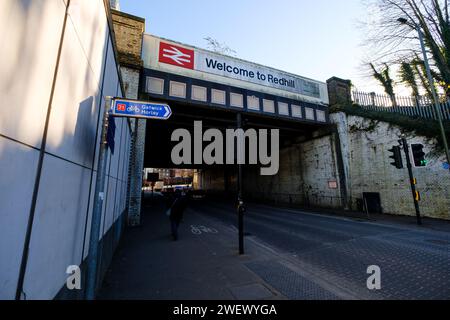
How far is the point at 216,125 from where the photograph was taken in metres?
20.3

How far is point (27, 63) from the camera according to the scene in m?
1.53

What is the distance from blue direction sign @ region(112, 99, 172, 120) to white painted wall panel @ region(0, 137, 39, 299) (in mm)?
1323

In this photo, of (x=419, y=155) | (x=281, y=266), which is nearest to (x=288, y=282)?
(x=281, y=266)

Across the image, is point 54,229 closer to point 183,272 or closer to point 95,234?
point 95,234

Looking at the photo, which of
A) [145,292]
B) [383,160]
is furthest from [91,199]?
[383,160]

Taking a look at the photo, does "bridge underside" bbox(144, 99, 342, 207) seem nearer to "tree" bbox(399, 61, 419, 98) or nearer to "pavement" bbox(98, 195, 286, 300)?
"pavement" bbox(98, 195, 286, 300)

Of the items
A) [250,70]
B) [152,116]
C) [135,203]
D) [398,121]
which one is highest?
[250,70]

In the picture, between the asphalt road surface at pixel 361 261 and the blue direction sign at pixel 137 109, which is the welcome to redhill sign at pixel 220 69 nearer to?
the asphalt road surface at pixel 361 261

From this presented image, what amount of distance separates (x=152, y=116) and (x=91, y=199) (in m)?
1.71

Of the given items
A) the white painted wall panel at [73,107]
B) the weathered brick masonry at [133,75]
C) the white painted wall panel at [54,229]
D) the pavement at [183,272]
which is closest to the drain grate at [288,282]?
the pavement at [183,272]

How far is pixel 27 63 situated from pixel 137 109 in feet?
4.43

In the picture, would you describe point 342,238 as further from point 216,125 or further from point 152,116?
point 216,125

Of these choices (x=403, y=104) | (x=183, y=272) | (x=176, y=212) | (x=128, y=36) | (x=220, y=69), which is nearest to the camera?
(x=183, y=272)

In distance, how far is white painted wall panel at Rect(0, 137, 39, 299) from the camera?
1.32 meters
